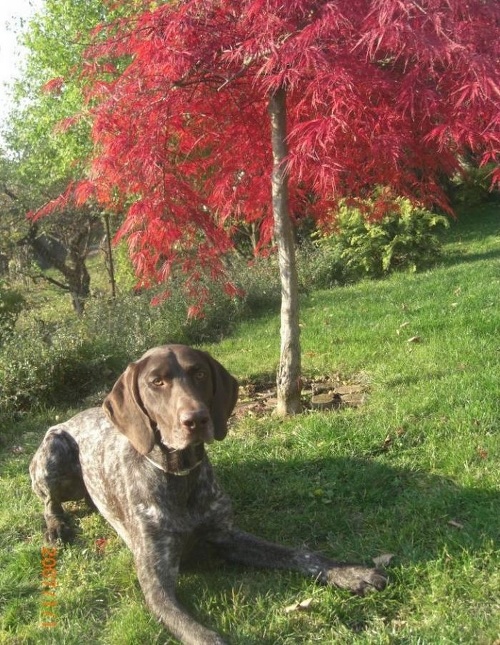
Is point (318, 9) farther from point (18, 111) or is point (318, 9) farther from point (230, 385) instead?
point (18, 111)

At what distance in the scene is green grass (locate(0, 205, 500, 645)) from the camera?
2.72 metres

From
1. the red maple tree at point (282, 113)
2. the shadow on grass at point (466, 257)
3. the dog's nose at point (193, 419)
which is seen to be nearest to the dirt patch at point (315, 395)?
the red maple tree at point (282, 113)

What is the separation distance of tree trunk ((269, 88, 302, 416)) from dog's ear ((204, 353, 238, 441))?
66.7 inches

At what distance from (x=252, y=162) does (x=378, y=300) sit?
4.68 meters

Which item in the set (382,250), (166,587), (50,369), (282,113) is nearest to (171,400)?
(166,587)

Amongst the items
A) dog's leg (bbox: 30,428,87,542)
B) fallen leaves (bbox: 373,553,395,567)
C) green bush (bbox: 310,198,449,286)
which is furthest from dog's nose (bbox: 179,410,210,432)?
green bush (bbox: 310,198,449,286)

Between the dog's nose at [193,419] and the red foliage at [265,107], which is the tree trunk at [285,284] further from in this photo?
the dog's nose at [193,419]

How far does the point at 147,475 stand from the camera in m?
3.18

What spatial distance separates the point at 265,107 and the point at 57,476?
2.93 meters

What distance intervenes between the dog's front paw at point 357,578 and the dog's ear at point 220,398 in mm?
818

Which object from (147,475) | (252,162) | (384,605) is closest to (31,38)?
(252,162)

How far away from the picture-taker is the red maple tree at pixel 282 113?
3293mm

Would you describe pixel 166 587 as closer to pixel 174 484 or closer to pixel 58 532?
pixel 174 484

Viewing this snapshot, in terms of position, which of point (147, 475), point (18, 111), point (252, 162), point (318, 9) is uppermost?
point (18, 111)
